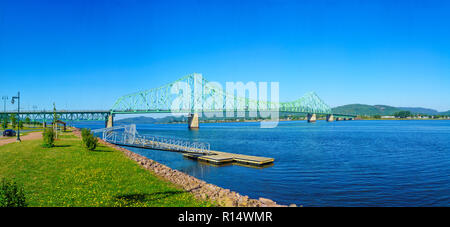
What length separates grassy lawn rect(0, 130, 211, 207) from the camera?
8914mm

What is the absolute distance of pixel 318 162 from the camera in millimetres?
23922

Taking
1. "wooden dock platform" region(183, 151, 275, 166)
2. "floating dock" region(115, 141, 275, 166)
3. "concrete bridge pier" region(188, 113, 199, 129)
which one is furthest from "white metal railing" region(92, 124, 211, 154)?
"concrete bridge pier" region(188, 113, 199, 129)

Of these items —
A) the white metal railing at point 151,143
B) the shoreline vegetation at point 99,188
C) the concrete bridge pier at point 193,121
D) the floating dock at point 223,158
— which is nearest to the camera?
the shoreline vegetation at point 99,188

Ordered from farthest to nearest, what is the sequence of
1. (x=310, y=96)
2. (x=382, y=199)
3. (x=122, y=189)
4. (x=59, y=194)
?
(x=310, y=96) → (x=382, y=199) → (x=122, y=189) → (x=59, y=194)

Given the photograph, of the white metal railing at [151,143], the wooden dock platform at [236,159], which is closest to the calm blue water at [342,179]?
the wooden dock platform at [236,159]

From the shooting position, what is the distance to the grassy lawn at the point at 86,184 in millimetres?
8914

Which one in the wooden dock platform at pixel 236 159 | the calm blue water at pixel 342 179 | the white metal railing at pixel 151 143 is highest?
the white metal railing at pixel 151 143

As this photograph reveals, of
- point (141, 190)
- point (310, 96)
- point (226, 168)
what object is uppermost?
point (310, 96)

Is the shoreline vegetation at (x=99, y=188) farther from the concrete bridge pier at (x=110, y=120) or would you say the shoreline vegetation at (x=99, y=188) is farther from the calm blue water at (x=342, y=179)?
the concrete bridge pier at (x=110, y=120)
